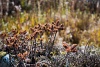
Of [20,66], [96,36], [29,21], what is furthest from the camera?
[29,21]

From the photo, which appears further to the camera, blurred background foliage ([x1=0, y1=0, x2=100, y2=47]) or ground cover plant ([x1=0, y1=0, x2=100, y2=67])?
blurred background foliage ([x1=0, y1=0, x2=100, y2=47])

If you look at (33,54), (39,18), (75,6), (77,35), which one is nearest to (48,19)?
(39,18)

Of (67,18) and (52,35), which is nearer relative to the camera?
(52,35)

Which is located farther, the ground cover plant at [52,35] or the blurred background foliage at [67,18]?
the blurred background foliage at [67,18]

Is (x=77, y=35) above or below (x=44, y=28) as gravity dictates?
below

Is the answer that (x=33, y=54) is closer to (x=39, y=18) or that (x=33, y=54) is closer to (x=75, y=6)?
(x=39, y=18)

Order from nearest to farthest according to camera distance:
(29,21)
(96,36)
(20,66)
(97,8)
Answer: (20,66), (96,36), (29,21), (97,8)

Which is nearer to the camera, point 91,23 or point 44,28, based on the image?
point 44,28
